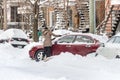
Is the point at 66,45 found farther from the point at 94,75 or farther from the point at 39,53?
the point at 94,75

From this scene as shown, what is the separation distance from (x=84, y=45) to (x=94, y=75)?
1133 cm

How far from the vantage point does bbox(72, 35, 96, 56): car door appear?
21656 mm

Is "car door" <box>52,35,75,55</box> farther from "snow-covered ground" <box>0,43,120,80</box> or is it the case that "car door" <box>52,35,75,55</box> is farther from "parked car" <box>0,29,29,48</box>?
"parked car" <box>0,29,29,48</box>

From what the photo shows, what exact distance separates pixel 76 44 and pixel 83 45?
343mm

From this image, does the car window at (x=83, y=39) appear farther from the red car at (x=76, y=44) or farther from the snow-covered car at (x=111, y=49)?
the snow-covered car at (x=111, y=49)

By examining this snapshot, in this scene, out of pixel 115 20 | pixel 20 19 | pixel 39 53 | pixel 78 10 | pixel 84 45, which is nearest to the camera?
pixel 84 45

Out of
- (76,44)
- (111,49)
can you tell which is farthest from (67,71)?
(76,44)

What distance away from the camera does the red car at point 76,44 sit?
21672 mm

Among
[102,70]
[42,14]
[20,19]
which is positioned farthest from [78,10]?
[102,70]

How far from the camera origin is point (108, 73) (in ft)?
34.8

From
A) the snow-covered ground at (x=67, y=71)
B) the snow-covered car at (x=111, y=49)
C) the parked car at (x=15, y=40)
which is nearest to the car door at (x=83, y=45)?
the snow-covered car at (x=111, y=49)

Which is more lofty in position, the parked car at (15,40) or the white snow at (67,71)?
the white snow at (67,71)

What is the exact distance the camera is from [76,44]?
2191 centimetres

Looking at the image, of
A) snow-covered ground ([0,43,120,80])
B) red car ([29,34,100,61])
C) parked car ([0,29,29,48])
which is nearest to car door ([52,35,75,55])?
red car ([29,34,100,61])
